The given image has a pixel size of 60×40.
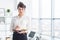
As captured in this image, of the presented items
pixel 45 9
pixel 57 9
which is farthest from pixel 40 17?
pixel 57 9

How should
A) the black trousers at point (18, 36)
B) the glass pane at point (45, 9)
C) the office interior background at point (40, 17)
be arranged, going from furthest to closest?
the glass pane at point (45, 9)
the office interior background at point (40, 17)
the black trousers at point (18, 36)

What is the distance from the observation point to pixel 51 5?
388 cm

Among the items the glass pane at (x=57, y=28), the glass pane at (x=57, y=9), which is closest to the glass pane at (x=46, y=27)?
the glass pane at (x=57, y=28)

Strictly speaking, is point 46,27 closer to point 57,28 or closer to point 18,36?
point 57,28

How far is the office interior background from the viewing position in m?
3.76

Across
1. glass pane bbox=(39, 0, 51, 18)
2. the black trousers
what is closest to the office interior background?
glass pane bbox=(39, 0, 51, 18)

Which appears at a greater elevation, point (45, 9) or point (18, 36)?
point (45, 9)

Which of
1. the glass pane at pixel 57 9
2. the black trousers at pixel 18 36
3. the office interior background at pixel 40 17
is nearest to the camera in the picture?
the black trousers at pixel 18 36

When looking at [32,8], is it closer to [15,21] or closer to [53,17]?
[53,17]

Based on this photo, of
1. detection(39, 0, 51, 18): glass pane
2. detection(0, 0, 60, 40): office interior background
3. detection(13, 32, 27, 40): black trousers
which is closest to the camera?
detection(13, 32, 27, 40): black trousers

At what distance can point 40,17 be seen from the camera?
473cm

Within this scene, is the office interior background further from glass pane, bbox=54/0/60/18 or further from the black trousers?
the black trousers

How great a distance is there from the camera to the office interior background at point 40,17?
376 cm

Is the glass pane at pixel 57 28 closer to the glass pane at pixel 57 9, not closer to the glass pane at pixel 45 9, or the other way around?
the glass pane at pixel 57 9
